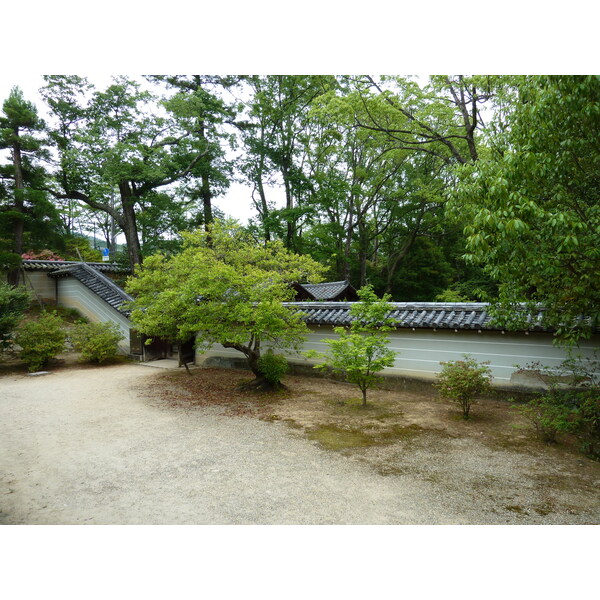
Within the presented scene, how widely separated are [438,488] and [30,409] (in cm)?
702

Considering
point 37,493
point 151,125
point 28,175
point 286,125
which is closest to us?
point 37,493

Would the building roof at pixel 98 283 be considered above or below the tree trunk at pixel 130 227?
below

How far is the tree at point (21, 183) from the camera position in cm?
1269

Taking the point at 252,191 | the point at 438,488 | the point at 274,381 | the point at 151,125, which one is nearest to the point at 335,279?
the point at 252,191

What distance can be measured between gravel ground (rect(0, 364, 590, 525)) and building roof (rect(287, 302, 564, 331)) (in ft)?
10.6

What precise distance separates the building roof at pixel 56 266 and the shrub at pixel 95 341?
510 centimetres

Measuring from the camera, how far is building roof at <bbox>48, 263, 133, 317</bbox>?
12602 mm

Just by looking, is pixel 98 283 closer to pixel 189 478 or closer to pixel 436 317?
pixel 189 478

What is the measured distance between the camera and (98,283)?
13.9 meters

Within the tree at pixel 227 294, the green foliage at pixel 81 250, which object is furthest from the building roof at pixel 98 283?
the green foliage at pixel 81 250

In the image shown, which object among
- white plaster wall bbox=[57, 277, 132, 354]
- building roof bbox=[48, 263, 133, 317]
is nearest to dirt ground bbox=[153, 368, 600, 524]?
white plaster wall bbox=[57, 277, 132, 354]

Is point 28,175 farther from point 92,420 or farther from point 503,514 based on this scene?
point 503,514

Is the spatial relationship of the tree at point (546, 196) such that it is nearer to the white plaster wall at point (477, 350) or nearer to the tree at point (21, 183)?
the white plaster wall at point (477, 350)

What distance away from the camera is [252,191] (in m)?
19.1
